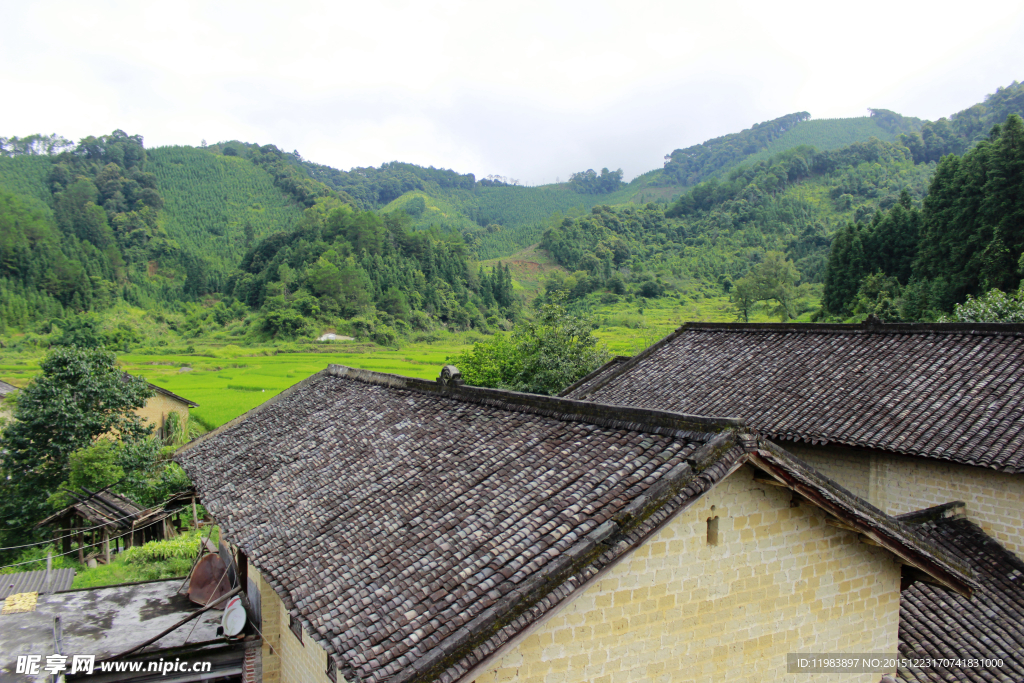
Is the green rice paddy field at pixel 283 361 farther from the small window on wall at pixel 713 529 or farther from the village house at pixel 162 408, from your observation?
the small window on wall at pixel 713 529

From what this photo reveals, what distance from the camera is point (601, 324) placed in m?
59.9

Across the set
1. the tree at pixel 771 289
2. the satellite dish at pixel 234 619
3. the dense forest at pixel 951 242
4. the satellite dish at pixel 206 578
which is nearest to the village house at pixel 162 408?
the satellite dish at pixel 206 578

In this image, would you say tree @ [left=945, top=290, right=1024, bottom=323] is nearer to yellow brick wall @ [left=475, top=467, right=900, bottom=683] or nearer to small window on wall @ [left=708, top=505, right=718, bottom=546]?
yellow brick wall @ [left=475, top=467, right=900, bottom=683]

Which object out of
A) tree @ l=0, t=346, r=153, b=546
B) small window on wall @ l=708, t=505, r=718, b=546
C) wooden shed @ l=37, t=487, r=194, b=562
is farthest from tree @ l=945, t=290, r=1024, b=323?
tree @ l=0, t=346, r=153, b=546

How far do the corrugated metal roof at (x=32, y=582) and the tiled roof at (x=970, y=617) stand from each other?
50.6 feet

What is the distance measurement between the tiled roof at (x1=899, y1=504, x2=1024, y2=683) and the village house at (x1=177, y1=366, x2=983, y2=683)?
195 cm

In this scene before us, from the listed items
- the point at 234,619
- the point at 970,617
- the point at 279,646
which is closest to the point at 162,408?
the point at 234,619

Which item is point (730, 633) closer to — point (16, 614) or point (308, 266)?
point (16, 614)

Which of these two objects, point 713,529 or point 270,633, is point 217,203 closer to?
point 270,633

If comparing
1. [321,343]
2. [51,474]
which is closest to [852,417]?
[51,474]

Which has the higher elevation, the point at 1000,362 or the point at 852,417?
the point at 1000,362

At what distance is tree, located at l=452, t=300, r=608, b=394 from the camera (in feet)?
93.5

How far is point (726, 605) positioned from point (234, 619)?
298 inches

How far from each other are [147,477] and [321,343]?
37117 millimetres
